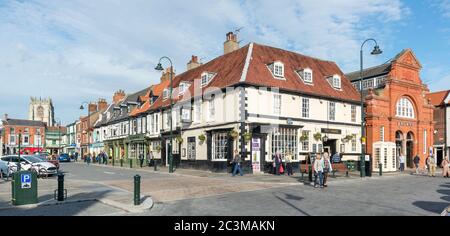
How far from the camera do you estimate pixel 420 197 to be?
1473cm

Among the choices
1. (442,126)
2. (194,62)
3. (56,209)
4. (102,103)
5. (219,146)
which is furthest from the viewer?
(102,103)

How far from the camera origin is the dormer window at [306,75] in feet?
103

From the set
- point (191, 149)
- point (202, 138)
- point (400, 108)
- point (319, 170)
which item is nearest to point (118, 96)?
point (191, 149)

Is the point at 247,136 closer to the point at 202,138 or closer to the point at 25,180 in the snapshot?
the point at 202,138

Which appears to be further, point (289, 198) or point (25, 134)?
point (25, 134)

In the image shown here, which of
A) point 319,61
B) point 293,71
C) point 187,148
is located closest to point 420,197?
point 293,71

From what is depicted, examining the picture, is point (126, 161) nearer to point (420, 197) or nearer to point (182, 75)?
point (182, 75)

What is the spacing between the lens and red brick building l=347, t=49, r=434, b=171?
116 ft

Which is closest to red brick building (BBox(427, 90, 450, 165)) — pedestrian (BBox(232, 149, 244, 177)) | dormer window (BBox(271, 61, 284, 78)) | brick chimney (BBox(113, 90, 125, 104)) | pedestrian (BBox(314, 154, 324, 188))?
dormer window (BBox(271, 61, 284, 78))

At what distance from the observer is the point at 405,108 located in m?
38.5

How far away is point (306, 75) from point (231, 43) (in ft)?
27.3

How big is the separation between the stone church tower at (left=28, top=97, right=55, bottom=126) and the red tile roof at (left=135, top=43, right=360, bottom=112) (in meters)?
111

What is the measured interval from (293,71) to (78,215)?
79.6ft

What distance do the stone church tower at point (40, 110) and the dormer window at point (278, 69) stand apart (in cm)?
12393
